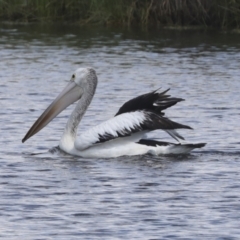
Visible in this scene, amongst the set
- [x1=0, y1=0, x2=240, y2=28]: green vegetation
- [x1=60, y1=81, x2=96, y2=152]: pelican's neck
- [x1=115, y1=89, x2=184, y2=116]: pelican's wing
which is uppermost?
[x1=115, y1=89, x2=184, y2=116]: pelican's wing

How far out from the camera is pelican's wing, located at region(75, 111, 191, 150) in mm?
9672

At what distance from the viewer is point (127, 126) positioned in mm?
9688

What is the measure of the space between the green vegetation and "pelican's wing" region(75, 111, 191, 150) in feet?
40.5

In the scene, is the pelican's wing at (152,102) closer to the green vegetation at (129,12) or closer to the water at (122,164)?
the water at (122,164)

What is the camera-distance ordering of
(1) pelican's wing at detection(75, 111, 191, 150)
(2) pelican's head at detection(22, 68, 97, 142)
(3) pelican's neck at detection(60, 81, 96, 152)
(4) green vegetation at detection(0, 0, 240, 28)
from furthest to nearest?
(4) green vegetation at detection(0, 0, 240, 28), (2) pelican's head at detection(22, 68, 97, 142), (3) pelican's neck at detection(60, 81, 96, 152), (1) pelican's wing at detection(75, 111, 191, 150)

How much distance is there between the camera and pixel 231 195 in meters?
8.08

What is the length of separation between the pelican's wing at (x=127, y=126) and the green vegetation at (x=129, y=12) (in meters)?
12.3

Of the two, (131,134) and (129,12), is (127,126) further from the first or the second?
(129,12)

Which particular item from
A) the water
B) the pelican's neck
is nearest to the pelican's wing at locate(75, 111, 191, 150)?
the water

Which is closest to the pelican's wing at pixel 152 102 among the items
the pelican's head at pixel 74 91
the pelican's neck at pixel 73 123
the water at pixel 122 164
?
the water at pixel 122 164

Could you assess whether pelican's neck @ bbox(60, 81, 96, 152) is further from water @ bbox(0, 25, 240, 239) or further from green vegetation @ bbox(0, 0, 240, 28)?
green vegetation @ bbox(0, 0, 240, 28)

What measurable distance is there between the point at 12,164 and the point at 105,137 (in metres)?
0.87

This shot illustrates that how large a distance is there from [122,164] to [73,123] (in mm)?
994

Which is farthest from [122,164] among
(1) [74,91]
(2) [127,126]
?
(1) [74,91]
